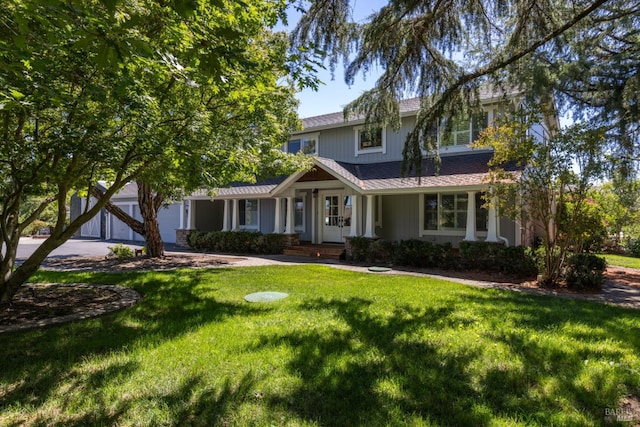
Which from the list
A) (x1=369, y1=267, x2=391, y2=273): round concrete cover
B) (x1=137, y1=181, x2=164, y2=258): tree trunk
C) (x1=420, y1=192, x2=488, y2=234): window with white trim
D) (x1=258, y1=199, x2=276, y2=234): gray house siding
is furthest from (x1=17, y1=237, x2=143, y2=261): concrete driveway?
(x1=420, y1=192, x2=488, y2=234): window with white trim

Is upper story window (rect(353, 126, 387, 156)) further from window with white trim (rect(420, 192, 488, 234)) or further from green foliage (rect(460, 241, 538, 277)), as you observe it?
green foliage (rect(460, 241, 538, 277))

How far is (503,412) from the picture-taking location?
2916 millimetres

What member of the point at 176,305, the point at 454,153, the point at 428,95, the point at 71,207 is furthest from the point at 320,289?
the point at 71,207

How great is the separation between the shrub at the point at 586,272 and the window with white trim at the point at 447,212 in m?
3.91

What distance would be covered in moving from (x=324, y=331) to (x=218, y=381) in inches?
67.1

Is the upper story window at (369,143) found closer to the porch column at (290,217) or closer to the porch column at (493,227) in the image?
the porch column at (290,217)

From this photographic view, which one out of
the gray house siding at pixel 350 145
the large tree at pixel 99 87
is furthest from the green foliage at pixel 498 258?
the large tree at pixel 99 87

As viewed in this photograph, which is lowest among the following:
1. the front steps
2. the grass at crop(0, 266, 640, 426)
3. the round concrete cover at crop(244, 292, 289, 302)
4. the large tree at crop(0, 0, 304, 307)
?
the grass at crop(0, 266, 640, 426)

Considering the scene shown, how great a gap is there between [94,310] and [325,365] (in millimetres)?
4016

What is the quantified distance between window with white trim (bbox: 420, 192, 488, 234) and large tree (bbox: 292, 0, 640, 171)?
4714mm

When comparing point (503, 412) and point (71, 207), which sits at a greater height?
point (71, 207)

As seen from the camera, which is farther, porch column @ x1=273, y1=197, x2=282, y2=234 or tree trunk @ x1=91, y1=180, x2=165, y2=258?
porch column @ x1=273, y1=197, x2=282, y2=234

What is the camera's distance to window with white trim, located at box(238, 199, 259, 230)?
18.8 meters

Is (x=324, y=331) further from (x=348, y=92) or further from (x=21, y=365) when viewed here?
(x=348, y=92)
